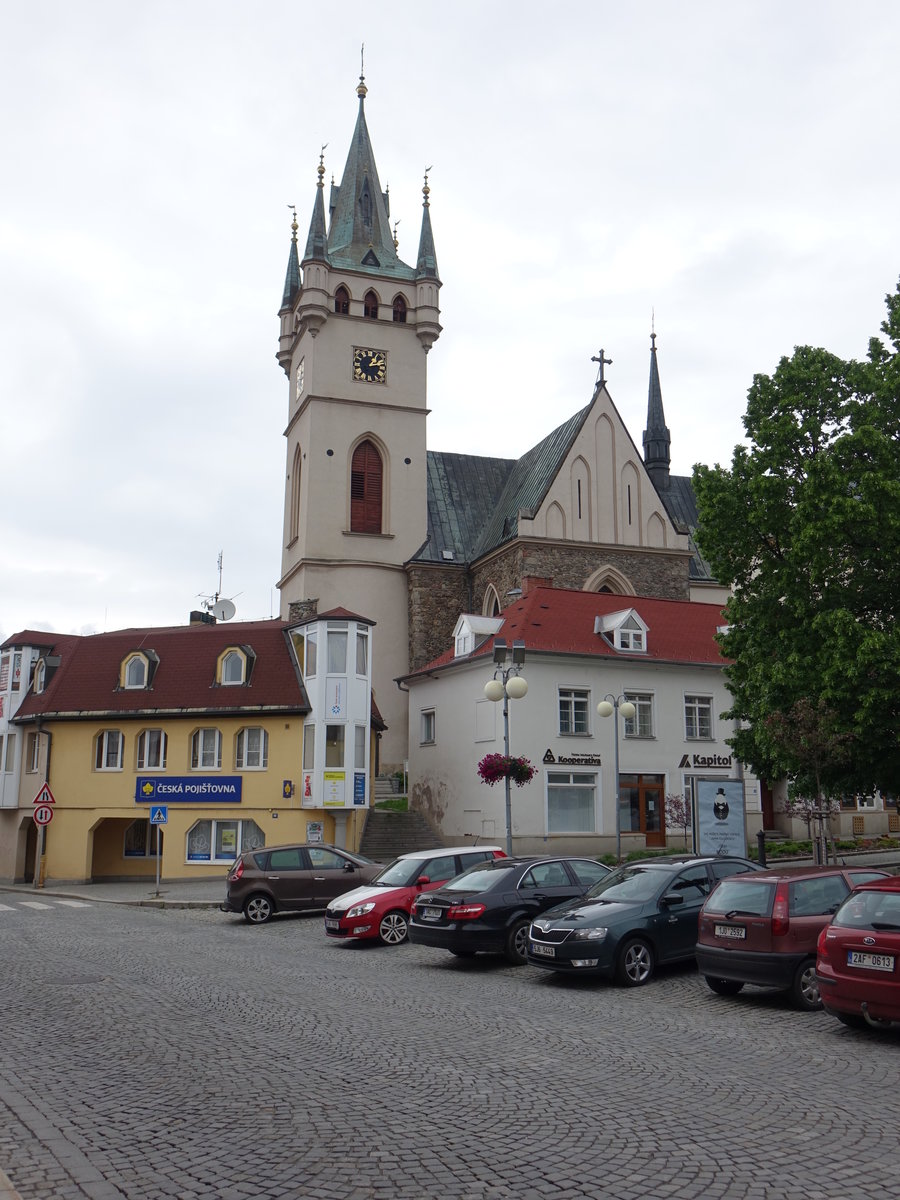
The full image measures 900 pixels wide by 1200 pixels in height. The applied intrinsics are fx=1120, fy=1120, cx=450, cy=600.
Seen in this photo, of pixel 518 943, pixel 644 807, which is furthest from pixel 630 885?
pixel 644 807

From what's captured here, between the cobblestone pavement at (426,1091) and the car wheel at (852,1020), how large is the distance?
0.13m

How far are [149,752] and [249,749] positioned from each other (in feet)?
10.7

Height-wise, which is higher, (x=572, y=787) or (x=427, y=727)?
(x=427, y=727)

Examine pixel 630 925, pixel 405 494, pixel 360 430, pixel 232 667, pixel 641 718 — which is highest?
pixel 360 430

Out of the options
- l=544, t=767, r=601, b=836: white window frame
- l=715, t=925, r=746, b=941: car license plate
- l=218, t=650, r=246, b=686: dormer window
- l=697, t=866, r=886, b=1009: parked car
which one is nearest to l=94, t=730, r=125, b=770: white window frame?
l=218, t=650, r=246, b=686: dormer window

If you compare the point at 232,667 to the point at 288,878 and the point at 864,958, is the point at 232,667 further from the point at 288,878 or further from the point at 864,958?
the point at 864,958

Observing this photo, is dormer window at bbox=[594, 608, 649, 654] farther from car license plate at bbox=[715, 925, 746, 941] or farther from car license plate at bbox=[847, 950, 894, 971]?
car license plate at bbox=[847, 950, 894, 971]

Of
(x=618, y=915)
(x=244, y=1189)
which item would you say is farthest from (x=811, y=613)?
(x=244, y=1189)

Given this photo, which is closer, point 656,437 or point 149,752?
point 149,752

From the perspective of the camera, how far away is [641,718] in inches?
1394

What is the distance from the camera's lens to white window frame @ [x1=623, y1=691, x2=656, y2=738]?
1382 inches

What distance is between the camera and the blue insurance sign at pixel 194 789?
33.2m

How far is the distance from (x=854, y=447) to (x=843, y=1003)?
46.7 feet

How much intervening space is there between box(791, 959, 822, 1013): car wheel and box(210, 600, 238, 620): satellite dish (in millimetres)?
39956
